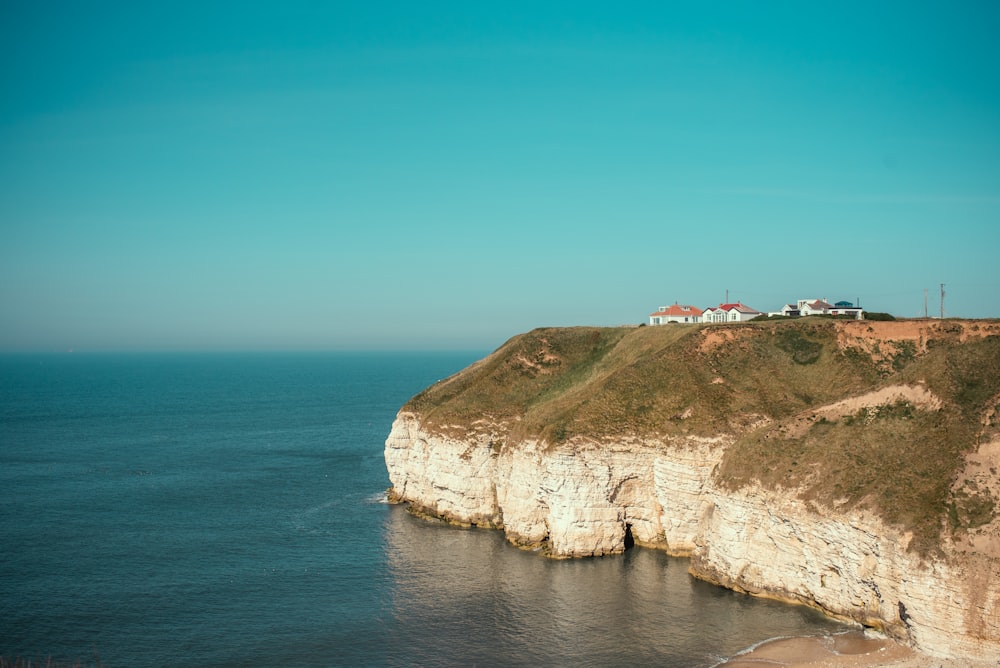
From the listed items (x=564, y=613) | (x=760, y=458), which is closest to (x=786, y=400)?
(x=760, y=458)

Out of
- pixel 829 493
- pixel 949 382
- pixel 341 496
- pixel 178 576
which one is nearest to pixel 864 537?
pixel 829 493

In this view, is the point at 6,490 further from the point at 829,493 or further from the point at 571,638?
the point at 829,493

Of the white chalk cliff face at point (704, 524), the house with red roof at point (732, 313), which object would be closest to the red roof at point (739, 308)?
the house with red roof at point (732, 313)

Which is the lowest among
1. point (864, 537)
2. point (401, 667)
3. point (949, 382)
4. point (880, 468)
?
point (401, 667)

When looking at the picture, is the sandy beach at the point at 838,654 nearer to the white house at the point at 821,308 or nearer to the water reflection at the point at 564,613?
the water reflection at the point at 564,613

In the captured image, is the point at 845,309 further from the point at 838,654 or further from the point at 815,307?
the point at 838,654

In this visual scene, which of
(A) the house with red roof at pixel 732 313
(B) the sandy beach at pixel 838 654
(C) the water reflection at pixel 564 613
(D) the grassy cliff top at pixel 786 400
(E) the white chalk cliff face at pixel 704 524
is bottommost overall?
(C) the water reflection at pixel 564 613
